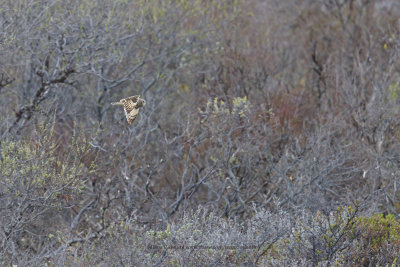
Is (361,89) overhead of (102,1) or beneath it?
beneath

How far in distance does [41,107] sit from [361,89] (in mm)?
5746

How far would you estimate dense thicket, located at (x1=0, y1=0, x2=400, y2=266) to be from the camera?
6902mm

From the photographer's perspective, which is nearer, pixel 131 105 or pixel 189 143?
pixel 131 105

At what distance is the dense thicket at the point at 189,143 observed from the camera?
22.6ft

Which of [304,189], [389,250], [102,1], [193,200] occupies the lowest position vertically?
[193,200]

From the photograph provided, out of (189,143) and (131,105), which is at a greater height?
(131,105)

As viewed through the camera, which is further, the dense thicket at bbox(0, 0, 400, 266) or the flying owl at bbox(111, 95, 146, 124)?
the dense thicket at bbox(0, 0, 400, 266)

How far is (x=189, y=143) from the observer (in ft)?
31.6

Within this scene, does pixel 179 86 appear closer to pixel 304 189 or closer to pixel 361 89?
pixel 361 89

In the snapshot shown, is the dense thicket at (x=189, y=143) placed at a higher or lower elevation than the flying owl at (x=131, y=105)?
lower

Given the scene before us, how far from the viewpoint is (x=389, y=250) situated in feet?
22.0

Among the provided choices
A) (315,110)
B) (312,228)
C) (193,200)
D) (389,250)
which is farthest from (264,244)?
(315,110)

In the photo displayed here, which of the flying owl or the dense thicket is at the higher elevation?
the flying owl

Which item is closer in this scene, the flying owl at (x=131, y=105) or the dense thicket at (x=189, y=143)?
the flying owl at (x=131, y=105)
